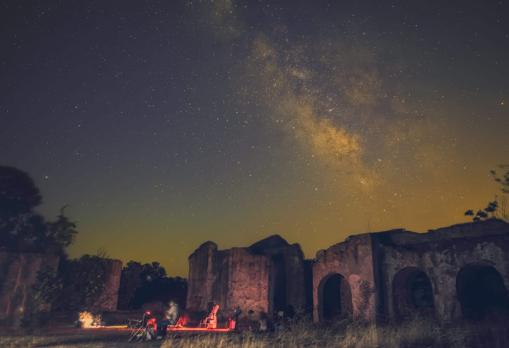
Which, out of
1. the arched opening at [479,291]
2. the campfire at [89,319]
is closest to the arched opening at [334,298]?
the arched opening at [479,291]

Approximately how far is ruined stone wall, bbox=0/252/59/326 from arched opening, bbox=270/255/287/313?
1207cm

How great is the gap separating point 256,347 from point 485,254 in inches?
432

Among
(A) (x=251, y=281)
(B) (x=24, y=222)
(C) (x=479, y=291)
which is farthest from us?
(B) (x=24, y=222)

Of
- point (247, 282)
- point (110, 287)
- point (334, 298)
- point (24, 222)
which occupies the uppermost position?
point (24, 222)

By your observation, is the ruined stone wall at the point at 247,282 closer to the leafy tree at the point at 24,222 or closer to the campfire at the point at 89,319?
the campfire at the point at 89,319

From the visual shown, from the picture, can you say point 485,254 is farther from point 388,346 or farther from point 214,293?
point 214,293

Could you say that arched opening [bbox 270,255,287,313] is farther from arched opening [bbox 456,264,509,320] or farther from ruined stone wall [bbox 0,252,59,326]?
ruined stone wall [bbox 0,252,59,326]

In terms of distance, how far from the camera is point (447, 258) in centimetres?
1619

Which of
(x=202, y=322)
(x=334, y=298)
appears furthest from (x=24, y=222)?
(x=334, y=298)

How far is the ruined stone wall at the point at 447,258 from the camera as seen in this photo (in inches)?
591

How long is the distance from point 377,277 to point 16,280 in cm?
1791

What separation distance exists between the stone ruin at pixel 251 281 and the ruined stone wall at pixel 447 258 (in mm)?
6348

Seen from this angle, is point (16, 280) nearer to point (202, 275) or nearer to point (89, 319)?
point (89, 319)

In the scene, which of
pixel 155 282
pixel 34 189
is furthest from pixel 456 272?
pixel 34 189
